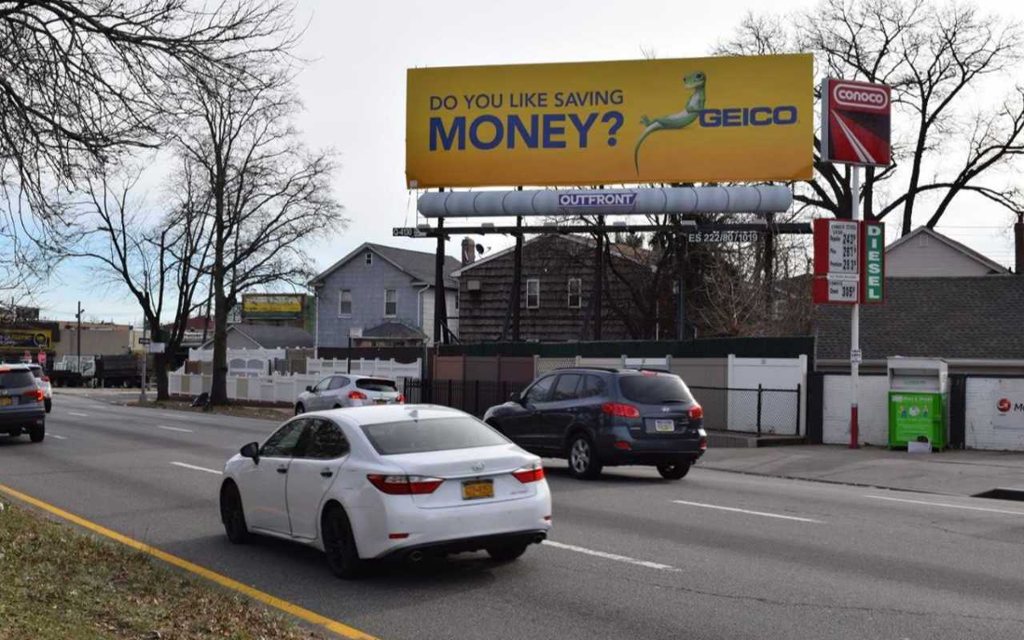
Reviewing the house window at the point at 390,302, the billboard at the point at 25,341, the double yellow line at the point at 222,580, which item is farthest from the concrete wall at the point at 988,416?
the billboard at the point at 25,341

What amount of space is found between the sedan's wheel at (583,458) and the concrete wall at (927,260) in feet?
105

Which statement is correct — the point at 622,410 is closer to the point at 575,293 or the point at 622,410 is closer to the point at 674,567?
the point at 674,567

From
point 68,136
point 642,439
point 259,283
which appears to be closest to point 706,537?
point 642,439

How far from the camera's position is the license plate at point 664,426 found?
661 inches

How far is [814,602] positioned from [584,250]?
40869 mm

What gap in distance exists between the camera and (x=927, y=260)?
46.1 meters

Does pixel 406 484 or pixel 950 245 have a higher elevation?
→ pixel 950 245

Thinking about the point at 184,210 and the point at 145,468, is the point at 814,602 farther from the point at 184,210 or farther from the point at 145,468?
the point at 184,210

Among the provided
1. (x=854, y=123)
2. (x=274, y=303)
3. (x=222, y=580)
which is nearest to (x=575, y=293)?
(x=854, y=123)

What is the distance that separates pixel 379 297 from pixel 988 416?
42.7 m

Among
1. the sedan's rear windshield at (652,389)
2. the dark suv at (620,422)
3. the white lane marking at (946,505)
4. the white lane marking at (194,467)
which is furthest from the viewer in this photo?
the white lane marking at (194,467)

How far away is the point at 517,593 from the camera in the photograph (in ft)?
29.2

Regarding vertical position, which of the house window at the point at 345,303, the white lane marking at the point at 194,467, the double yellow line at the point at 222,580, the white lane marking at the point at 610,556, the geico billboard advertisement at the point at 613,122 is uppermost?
the geico billboard advertisement at the point at 613,122

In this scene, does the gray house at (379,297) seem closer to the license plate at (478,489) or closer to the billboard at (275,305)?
the billboard at (275,305)
